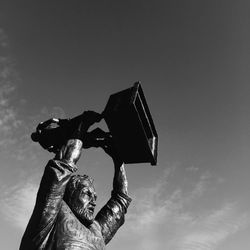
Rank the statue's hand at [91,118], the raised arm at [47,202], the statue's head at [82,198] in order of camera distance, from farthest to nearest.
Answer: the statue's hand at [91,118] < the statue's head at [82,198] < the raised arm at [47,202]

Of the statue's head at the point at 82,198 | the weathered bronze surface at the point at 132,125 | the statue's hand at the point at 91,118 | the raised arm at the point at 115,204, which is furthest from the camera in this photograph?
the raised arm at the point at 115,204

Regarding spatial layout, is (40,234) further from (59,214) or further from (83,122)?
(83,122)

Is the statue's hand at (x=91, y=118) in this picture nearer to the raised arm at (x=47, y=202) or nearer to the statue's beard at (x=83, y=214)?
the raised arm at (x=47, y=202)

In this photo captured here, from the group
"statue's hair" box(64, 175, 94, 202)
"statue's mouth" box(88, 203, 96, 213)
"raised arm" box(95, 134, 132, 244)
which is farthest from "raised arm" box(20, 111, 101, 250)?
"raised arm" box(95, 134, 132, 244)

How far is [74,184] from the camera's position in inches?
221

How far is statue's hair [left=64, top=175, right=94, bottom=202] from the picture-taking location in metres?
5.50

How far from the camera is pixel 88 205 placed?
5.46 m

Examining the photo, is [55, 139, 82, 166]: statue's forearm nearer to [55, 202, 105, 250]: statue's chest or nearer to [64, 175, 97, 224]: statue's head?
[64, 175, 97, 224]: statue's head

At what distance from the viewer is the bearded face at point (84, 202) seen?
5.31 metres

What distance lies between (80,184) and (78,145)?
0.63 meters

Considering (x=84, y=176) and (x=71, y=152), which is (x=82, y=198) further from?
(x=71, y=152)

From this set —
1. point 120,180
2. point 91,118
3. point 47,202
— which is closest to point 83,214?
point 47,202

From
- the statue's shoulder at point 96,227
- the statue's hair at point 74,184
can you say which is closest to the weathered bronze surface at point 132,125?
the statue's hair at point 74,184

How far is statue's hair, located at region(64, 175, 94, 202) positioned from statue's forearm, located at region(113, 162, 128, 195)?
0.59 metres
